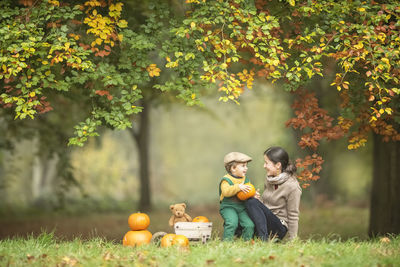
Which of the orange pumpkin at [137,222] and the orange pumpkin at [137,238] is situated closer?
the orange pumpkin at [137,238]

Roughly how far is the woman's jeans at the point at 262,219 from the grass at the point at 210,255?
261 mm

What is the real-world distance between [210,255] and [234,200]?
1.09 metres

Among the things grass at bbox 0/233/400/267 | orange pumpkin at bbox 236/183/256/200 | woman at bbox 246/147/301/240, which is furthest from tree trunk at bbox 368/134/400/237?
orange pumpkin at bbox 236/183/256/200

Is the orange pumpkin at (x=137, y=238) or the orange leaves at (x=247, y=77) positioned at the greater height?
the orange leaves at (x=247, y=77)

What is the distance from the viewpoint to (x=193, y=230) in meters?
5.56

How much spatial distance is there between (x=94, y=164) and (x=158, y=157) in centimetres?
980

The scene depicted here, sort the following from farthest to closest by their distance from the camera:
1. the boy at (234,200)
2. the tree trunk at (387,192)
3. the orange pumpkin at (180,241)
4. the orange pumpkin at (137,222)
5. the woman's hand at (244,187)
→ the tree trunk at (387,192) → the orange pumpkin at (137,222) → the boy at (234,200) → the woman's hand at (244,187) → the orange pumpkin at (180,241)

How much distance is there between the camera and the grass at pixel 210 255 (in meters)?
4.66

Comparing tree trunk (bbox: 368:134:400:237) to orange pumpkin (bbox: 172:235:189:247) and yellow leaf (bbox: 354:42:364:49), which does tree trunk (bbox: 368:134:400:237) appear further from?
orange pumpkin (bbox: 172:235:189:247)

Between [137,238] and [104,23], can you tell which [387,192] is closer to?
[137,238]

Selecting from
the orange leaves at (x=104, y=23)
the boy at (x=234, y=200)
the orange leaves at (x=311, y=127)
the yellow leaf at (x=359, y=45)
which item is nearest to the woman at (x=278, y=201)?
the boy at (x=234, y=200)

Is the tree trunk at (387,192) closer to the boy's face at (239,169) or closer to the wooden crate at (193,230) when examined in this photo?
the boy's face at (239,169)

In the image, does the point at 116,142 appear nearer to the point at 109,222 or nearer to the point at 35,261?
the point at 109,222

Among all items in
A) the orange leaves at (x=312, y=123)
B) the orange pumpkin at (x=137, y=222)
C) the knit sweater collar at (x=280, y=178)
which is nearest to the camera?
the orange pumpkin at (x=137, y=222)
